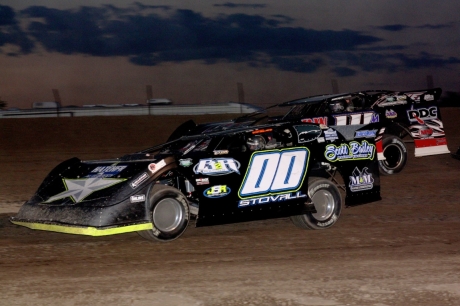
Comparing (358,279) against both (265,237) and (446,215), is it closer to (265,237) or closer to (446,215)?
(265,237)

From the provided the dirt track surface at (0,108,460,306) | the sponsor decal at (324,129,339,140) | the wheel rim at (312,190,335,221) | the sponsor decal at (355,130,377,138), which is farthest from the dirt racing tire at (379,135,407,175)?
the wheel rim at (312,190,335,221)

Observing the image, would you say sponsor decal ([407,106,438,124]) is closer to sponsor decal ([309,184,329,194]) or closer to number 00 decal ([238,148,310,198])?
sponsor decal ([309,184,329,194])

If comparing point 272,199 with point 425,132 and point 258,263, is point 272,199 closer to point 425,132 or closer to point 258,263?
point 258,263

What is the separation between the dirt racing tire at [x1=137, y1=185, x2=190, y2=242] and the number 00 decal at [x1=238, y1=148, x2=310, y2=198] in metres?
0.74

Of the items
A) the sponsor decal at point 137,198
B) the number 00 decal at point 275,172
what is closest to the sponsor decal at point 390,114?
the number 00 decal at point 275,172

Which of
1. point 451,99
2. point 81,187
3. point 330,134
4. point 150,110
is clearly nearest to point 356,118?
point 330,134

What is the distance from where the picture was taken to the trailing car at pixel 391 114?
43.2ft

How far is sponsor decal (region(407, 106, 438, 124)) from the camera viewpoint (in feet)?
44.5

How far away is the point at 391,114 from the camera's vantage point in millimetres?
13438

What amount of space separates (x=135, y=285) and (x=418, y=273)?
103 inches

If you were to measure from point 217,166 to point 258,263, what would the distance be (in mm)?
1391

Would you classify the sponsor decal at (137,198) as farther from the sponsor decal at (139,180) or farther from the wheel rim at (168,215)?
the wheel rim at (168,215)

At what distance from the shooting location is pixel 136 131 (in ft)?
70.4

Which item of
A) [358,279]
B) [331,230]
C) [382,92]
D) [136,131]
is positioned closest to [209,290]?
[358,279]
